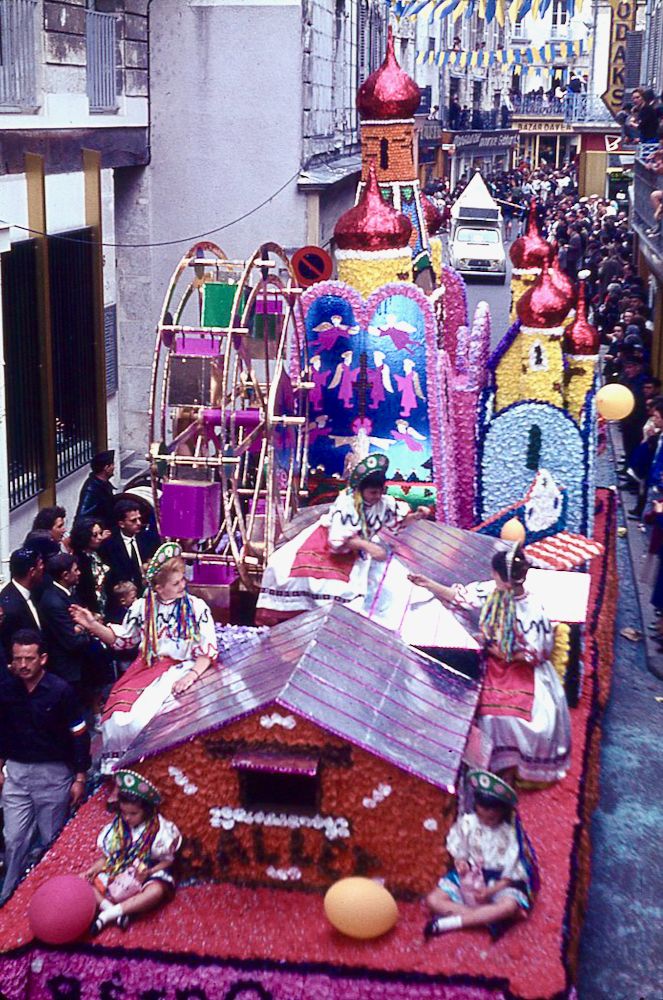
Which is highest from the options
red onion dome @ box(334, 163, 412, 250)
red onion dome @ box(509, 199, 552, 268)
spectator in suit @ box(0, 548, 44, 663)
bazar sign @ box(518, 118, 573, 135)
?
bazar sign @ box(518, 118, 573, 135)

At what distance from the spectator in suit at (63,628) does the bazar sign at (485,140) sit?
50.6m

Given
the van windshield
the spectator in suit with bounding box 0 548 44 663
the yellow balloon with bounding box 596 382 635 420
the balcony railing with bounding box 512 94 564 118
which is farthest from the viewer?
the balcony railing with bounding box 512 94 564 118

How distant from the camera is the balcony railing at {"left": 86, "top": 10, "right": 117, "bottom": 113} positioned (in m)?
14.4

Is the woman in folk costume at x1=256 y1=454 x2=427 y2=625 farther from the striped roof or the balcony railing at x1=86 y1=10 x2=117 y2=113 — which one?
the balcony railing at x1=86 y1=10 x2=117 y2=113

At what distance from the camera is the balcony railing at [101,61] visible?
14394 millimetres

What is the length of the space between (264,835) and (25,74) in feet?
27.4

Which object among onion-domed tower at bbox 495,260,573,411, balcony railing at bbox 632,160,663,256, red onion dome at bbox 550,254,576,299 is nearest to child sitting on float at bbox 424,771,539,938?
onion-domed tower at bbox 495,260,573,411

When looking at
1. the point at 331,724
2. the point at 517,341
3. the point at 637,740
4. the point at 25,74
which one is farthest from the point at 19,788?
the point at 25,74

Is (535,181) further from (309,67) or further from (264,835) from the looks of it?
(264,835)

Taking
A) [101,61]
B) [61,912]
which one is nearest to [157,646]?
[61,912]

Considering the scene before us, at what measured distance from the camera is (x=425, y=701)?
6.67 metres

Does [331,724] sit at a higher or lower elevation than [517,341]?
lower

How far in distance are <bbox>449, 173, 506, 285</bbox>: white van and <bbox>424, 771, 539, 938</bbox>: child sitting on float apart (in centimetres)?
2826

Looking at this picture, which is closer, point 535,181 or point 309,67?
point 309,67
